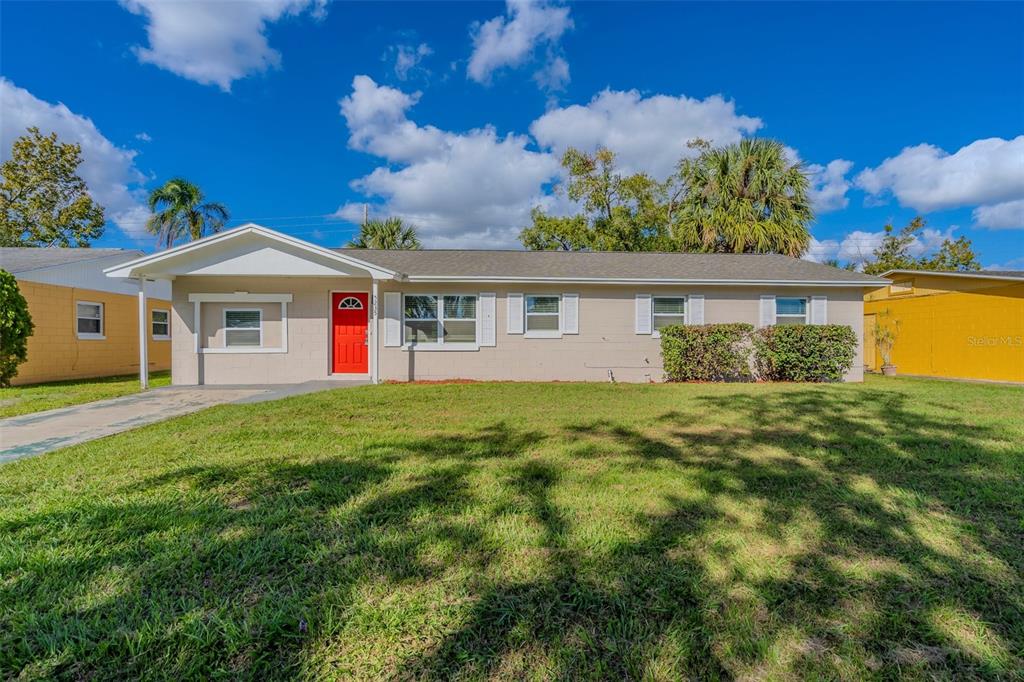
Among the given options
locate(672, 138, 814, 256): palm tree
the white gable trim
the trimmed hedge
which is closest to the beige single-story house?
the white gable trim

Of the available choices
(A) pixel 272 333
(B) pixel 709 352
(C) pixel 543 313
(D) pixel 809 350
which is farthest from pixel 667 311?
(A) pixel 272 333

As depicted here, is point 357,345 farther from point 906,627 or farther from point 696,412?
point 906,627

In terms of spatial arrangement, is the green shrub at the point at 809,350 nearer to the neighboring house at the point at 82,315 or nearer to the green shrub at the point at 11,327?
the green shrub at the point at 11,327

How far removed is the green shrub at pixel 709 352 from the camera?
1066cm

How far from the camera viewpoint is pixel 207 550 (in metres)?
2.67

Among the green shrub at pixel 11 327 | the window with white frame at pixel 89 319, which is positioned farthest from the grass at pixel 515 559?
the window with white frame at pixel 89 319

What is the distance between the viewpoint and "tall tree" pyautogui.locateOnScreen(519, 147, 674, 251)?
22.9 m

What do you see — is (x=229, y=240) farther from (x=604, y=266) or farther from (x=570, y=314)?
(x=604, y=266)

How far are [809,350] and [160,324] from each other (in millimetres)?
19552

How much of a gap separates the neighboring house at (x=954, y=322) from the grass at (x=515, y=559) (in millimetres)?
10050

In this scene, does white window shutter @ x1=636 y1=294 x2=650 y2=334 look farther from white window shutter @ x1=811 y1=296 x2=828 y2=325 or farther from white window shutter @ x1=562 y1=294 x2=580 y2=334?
white window shutter @ x1=811 y1=296 x2=828 y2=325

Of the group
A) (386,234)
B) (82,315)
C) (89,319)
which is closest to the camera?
(82,315)

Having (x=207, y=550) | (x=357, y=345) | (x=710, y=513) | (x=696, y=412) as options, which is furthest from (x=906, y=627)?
(x=357, y=345)

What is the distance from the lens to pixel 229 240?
10.0 metres
